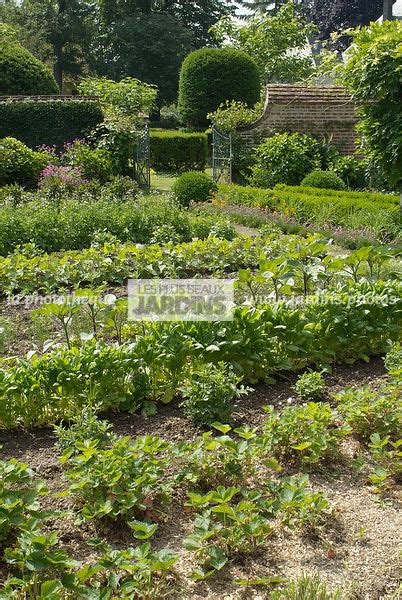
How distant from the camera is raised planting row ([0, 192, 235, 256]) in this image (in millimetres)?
8234

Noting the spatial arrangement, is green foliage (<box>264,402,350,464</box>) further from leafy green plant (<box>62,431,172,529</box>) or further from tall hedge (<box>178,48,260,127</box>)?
tall hedge (<box>178,48,260,127</box>)

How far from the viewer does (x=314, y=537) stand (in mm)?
2727

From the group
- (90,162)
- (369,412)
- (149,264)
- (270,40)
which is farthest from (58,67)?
(369,412)

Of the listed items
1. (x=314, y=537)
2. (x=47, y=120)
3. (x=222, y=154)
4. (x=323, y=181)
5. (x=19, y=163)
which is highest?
(x=47, y=120)

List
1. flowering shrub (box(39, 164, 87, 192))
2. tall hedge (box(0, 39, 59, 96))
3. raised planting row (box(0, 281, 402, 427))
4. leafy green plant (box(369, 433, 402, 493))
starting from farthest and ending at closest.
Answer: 1. tall hedge (box(0, 39, 59, 96))
2. flowering shrub (box(39, 164, 87, 192))
3. raised planting row (box(0, 281, 402, 427))
4. leafy green plant (box(369, 433, 402, 493))

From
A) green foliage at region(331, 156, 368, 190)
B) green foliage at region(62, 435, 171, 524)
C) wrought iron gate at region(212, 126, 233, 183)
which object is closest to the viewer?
green foliage at region(62, 435, 171, 524)

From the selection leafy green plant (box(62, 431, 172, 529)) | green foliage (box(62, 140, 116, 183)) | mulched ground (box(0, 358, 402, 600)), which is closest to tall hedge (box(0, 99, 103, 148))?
green foliage (box(62, 140, 116, 183))

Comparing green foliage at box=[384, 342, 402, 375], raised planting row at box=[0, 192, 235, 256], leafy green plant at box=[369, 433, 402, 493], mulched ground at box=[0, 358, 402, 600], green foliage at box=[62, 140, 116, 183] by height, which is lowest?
mulched ground at box=[0, 358, 402, 600]

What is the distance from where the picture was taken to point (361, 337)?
14.8 feet

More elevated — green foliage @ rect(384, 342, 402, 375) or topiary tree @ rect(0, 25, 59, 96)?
topiary tree @ rect(0, 25, 59, 96)

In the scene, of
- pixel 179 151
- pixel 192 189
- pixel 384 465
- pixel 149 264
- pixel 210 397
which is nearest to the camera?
pixel 384 465

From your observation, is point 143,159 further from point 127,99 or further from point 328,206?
point 328,206

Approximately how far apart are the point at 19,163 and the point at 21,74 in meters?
6.66

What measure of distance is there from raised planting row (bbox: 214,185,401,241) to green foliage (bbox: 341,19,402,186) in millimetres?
759
